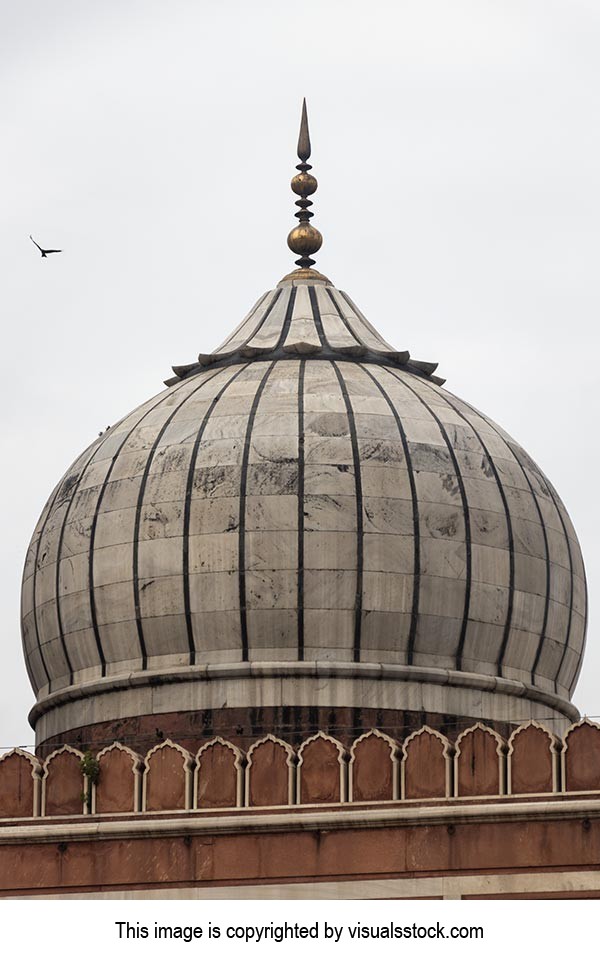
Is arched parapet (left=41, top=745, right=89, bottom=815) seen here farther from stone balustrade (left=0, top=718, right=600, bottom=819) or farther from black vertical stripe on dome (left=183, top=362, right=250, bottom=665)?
black vertical stripe on dome (left=183, top=362, right=250, bottom=665)

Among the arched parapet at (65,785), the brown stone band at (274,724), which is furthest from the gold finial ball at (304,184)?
the arched parapet at (65,785)

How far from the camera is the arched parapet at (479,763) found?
110ft

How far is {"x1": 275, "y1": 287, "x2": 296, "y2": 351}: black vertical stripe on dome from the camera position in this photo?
1582 inches

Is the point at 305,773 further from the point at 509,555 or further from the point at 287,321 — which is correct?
the point at 287,321

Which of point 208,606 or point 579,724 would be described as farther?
point 208,606

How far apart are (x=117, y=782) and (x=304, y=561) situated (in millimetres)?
3852

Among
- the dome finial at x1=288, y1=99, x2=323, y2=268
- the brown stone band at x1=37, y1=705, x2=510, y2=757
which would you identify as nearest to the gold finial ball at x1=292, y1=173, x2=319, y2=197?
the dome finial at x1=288, y1=99, x2=323, y2=268

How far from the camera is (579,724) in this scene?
33.3 metres

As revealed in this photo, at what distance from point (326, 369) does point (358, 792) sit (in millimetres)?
7257

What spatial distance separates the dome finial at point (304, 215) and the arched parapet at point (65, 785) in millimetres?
9640

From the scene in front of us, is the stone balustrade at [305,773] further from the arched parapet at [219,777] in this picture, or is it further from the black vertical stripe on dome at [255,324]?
the black vertical stripe on dome at [255,324]
